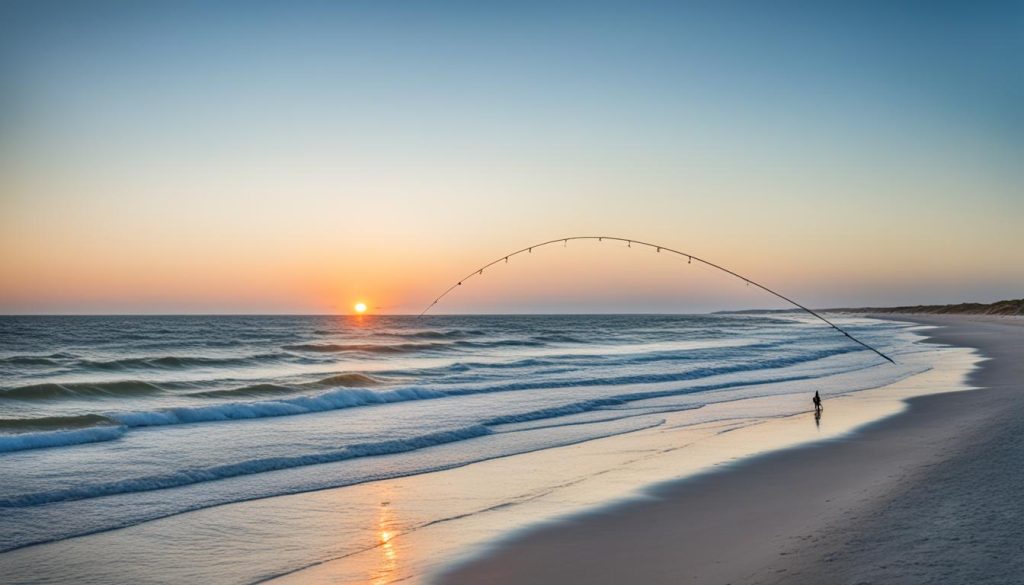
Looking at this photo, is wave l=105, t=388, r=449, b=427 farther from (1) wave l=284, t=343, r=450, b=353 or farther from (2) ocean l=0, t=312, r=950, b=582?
(1) wave l=284, t=343, r=450, b=353

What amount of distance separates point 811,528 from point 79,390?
69.7ft

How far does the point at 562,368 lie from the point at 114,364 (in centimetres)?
1791

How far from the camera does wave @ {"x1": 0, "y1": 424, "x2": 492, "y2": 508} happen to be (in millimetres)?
9195

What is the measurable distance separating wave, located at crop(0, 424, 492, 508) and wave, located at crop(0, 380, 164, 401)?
39.5 feet

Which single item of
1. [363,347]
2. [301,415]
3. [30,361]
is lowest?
[301,415]

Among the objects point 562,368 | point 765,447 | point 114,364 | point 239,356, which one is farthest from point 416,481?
point 239,356

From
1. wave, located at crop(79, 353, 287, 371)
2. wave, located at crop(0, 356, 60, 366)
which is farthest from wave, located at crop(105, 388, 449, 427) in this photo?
wave, located at crop(0, 356, 60, 366)

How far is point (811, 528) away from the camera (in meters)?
7.04

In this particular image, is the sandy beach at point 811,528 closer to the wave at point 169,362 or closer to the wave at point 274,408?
the wave at point 274,408

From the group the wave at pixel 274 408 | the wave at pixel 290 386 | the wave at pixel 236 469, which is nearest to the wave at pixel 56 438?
the wave at pixel 274 408

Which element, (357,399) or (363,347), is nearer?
(357,399)

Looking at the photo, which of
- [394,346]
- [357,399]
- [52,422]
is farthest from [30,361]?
[357,399]

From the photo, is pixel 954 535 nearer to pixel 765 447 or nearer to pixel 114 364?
pixel 765 447

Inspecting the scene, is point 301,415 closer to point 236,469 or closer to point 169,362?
point 236,469
